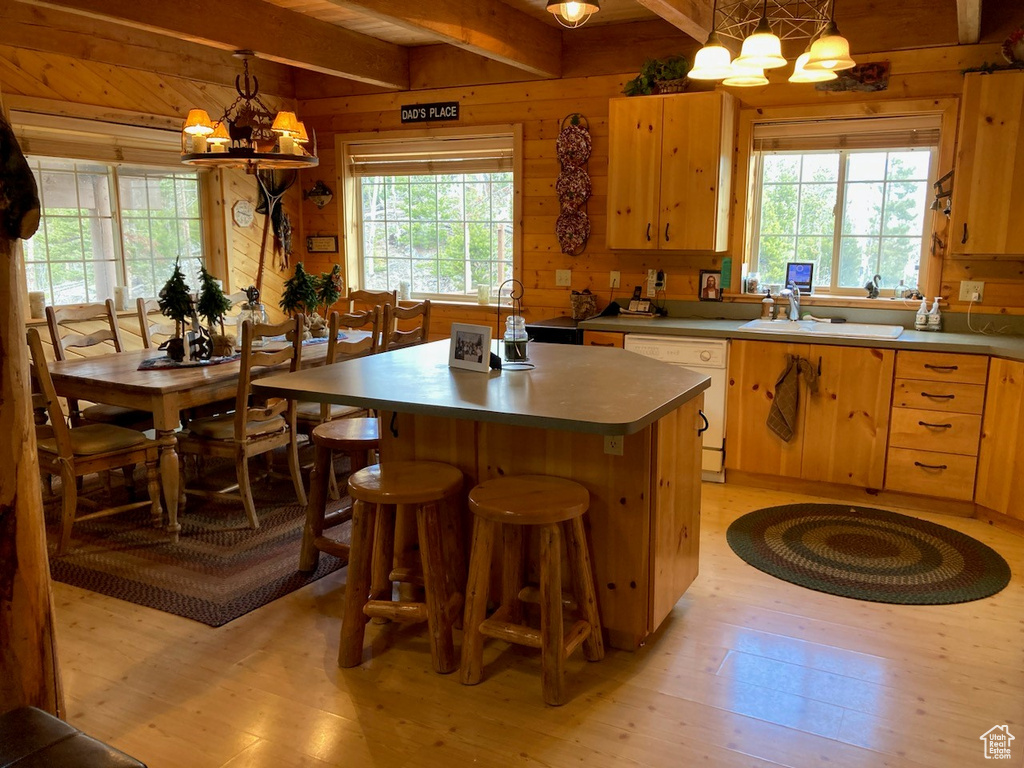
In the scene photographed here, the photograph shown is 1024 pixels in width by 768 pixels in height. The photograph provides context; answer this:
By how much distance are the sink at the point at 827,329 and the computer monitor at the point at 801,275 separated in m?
0.25

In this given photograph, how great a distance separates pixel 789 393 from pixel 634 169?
5.07 ft

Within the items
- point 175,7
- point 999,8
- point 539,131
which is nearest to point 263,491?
point 175,7

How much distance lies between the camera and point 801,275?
183 inches

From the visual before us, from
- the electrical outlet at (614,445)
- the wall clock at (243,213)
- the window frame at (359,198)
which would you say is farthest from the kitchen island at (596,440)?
the wall clock at (243,213)

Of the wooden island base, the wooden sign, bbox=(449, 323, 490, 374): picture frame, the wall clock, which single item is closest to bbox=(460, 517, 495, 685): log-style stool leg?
the wooden island base

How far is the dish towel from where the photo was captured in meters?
4.08

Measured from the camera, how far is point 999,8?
12.9ft

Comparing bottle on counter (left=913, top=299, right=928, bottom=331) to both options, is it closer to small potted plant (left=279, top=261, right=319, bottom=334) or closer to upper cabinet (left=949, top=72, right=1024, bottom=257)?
upper cabinet (left=949, top=72, right=1024, bottom=257)

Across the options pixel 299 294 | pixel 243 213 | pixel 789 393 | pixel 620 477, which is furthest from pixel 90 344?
pixel 789 393

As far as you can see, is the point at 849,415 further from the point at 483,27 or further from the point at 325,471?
the point at 483,27

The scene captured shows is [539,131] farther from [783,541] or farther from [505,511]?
[505,511]

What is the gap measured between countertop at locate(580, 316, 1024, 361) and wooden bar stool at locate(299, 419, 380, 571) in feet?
6.00

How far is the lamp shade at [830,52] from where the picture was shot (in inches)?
109

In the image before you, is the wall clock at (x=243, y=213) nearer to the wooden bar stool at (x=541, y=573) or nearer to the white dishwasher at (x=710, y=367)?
the white dishwasher at (x=710, y=367)
